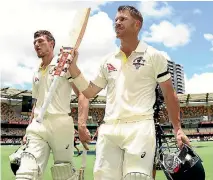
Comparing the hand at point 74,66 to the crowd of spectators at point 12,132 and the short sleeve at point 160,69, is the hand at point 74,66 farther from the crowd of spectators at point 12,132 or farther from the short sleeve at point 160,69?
the crowd of spectators at point 12,132

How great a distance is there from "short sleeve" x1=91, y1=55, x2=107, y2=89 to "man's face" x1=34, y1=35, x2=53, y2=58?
3.98 feet

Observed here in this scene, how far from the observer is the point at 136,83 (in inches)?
125

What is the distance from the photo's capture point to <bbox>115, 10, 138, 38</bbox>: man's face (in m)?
3.30

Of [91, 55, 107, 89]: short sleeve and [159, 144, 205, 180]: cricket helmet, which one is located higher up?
[91, 55, 107, 89]: short sleeve

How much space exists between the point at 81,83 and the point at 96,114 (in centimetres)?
5486

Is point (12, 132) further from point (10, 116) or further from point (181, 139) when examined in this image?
point (181, 139)

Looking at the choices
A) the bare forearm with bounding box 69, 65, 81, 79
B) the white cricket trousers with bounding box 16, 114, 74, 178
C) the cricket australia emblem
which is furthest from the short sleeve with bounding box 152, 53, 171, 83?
the white cricket trousers with bounding box 16, 114, 74, 178

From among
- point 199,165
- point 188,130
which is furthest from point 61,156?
point 188,130

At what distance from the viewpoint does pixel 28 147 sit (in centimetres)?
415

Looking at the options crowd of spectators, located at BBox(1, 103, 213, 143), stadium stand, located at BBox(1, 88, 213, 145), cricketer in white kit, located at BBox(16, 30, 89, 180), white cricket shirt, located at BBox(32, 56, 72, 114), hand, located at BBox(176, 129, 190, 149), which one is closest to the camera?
hand, located at BBox(176, 129, 190, 149)

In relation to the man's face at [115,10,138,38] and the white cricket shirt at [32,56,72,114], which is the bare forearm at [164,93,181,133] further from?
the white cricket shirt at [32,56,72,114]

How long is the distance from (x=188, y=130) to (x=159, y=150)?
5380 cm

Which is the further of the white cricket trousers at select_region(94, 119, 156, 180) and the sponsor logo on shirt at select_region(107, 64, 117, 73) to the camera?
the sponsor logo on shirt at select_region(107, 64, 117, 73)

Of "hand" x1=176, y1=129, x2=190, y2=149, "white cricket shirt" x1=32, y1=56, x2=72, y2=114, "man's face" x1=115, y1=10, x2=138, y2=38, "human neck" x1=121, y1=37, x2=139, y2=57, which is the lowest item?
"hand" x1=176, y1=129, x2=190, y2=149
